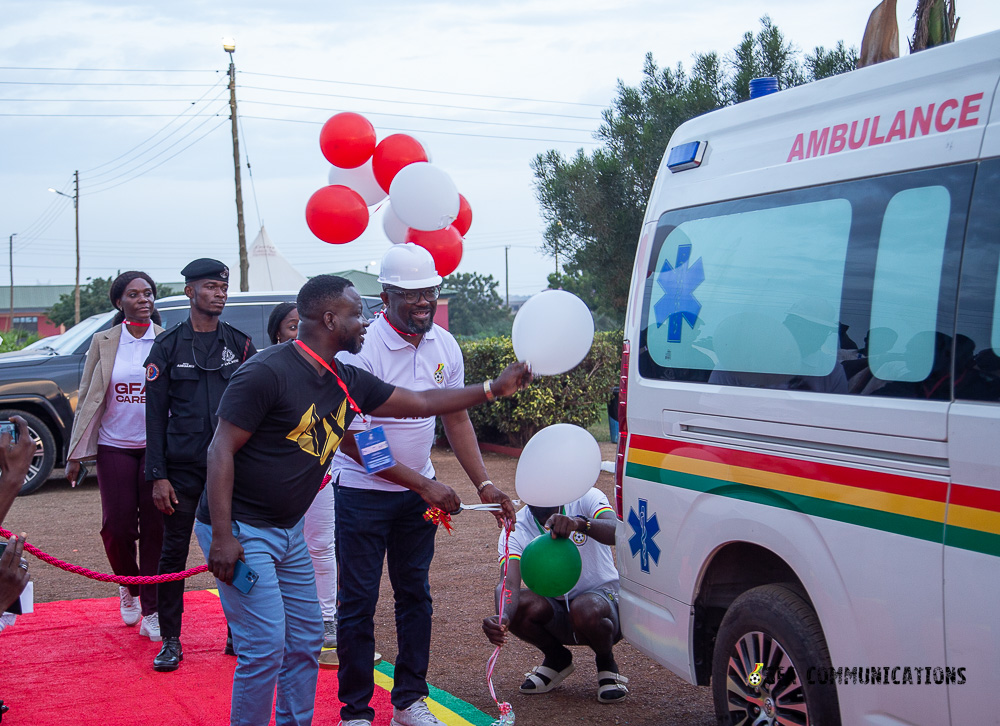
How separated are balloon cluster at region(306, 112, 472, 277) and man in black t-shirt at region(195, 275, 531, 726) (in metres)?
2.52

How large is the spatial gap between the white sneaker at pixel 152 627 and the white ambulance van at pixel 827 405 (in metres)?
2.97

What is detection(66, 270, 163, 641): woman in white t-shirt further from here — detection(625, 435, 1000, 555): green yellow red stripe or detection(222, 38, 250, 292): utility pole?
detection(222, 38, 250, 292): utility pole

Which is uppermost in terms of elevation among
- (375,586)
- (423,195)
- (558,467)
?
(423,195)

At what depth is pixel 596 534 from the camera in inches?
174

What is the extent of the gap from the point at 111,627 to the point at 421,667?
8.55ft

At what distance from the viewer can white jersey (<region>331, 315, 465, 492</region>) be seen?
4180mm

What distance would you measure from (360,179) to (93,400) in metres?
2.81

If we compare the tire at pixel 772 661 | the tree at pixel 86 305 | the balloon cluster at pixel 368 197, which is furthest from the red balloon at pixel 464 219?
the tree at pixel 86 305

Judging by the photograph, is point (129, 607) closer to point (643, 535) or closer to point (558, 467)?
point (558, 467)

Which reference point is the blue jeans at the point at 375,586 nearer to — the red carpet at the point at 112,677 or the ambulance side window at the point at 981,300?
the red carpet at the point at 112,677

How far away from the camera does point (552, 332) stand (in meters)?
3.89

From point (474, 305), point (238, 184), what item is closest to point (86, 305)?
point (474, 305)

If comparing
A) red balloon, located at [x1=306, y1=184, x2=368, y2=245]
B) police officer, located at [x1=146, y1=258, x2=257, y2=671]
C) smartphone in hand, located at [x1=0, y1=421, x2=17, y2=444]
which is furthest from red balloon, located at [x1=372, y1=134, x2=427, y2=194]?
smartphone in hand, located at [x1=0, y1=421, x2=17, y2=444]

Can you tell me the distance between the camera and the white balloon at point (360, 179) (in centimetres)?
722
